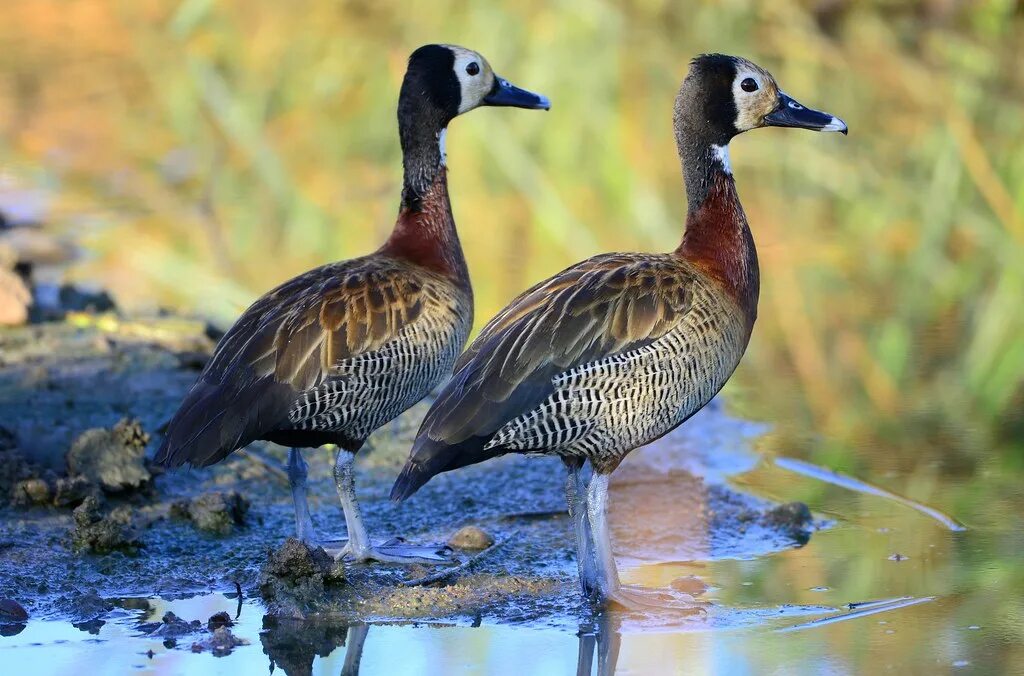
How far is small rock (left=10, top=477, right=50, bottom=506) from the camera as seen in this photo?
6.87 metres

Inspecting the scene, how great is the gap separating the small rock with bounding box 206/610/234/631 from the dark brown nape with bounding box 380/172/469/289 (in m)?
2.06

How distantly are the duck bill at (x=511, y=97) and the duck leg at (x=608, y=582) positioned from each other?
2.36m

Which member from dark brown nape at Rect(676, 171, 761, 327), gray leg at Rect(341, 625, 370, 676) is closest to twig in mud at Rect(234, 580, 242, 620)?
gray leg at Rect(341, 625, 370, 676)

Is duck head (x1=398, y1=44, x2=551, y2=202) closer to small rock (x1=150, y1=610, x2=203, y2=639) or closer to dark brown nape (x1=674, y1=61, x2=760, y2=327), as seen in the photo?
dark brown nape (x1=674, y1=61, x2=760, y2=327)

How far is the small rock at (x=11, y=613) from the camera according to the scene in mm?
5727

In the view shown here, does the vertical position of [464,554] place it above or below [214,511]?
below

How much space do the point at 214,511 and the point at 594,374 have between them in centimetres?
170

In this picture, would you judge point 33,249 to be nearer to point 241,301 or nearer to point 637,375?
point 241,301

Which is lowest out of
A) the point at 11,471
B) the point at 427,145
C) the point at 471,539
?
the point at 471,539

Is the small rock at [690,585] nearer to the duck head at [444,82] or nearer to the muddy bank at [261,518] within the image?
the muddy bank at [261,518]

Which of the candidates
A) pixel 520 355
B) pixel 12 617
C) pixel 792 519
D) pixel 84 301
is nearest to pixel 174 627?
pixel 12 617

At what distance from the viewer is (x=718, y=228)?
675 cm

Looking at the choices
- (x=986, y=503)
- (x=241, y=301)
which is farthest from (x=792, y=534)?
(x=241, y=301)

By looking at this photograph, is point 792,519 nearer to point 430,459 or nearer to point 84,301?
point 430,459
